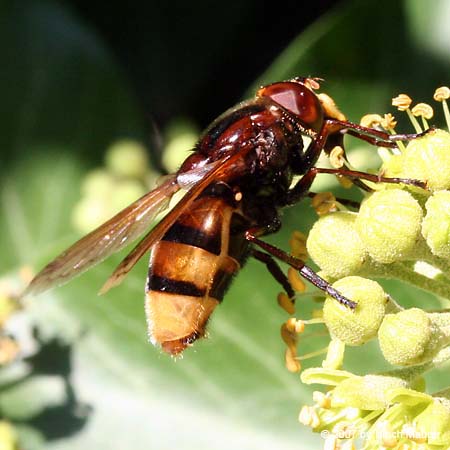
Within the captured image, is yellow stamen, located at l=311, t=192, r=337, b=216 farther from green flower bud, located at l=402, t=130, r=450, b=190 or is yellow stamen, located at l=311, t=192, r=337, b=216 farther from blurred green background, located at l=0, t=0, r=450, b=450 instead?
blurred green background, located at l=0, t=0, r=450, b=450

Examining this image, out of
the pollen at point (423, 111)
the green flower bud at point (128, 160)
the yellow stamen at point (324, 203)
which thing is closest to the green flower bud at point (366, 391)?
the yellow stamen at point (324, 203)

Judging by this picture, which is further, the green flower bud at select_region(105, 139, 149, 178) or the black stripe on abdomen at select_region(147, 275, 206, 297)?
the green flower bud at select_region(105, 139, 149, 178)

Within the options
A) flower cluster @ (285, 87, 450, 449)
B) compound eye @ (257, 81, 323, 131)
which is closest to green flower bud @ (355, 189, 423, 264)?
flower cluster @ (285, 87, 450, 449)

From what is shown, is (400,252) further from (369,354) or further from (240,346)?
(240,346)

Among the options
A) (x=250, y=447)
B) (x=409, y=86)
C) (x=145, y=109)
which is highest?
(x=145, y=109)

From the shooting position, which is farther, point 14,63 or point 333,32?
point 14,63

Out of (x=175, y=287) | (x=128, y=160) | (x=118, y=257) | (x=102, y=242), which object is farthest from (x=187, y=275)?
(x=128, y=160)

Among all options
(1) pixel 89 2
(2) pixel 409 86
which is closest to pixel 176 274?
(2) pixel 409 86
